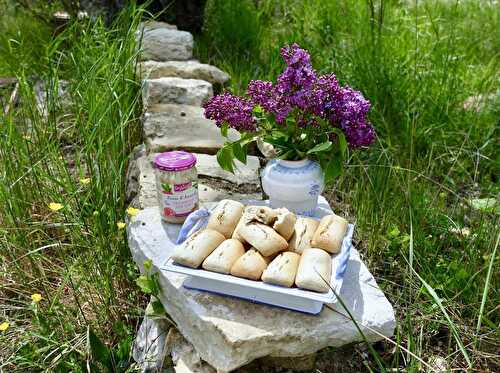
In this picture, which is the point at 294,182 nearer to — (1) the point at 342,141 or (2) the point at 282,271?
(1) the point at 342,141

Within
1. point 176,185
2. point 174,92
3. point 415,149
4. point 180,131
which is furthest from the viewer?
point 174,92

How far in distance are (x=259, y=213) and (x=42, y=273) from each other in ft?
2.79

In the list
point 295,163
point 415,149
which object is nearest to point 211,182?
point 295,163

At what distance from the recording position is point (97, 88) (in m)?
2.35

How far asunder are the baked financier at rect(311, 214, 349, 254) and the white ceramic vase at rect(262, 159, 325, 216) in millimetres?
165

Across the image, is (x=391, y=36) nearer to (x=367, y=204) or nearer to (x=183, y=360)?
(x=367, y=204)

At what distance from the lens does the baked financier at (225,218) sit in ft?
5.40

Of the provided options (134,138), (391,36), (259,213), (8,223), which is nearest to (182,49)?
(134,138)

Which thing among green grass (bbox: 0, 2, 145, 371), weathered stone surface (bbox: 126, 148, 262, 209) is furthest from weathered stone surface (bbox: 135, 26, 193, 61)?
weathered stone surface (bbox: 126, 148, 262, 209)

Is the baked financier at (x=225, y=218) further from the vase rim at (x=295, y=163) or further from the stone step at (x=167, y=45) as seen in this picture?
the stone step at (x=167, y=45)

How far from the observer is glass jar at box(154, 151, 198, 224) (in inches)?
69.2

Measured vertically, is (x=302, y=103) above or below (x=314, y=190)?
above

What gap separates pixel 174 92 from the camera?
9.58 feet

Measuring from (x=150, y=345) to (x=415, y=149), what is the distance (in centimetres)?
163
